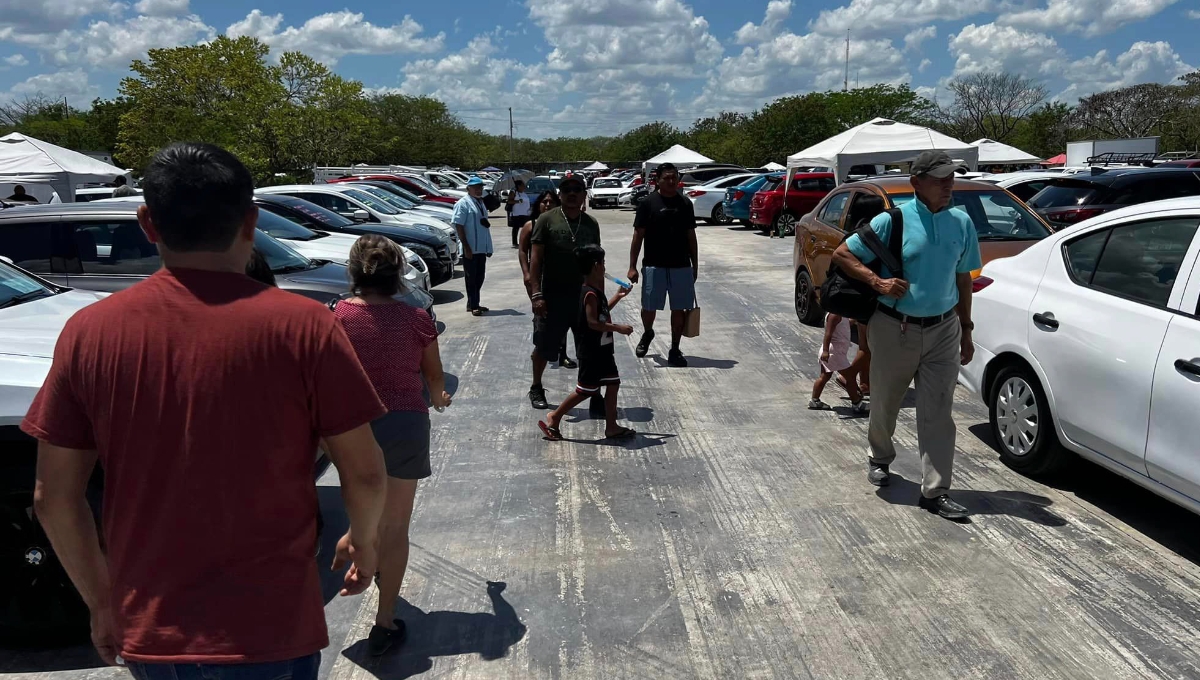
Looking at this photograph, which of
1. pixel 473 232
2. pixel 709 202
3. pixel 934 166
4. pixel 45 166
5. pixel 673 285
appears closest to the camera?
pixel 934 166

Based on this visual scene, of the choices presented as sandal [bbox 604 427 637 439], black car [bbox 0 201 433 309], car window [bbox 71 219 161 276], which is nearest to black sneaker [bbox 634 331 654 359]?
sandal [bbox 604 427 637 439]

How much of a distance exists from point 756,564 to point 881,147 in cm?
1571

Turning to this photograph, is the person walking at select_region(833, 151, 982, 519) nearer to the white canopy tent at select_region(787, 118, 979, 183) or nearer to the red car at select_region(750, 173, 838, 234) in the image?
the white canopy tent at select_region(787, 118, 979, 183)

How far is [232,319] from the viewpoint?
5.80 ft

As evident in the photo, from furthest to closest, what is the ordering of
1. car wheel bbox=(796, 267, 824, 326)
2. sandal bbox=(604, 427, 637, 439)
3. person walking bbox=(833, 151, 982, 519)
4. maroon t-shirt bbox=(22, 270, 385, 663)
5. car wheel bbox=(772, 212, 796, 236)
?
car wheel bbox=(772, 212, 796, 236) < car wheel bbox=(796, 267, 824, 326) < sandal bbox=(604, 427, 637, 439) < person walking bbox=(833, 151, 982, 519) < maroon t-shirt bbox=(22, 270, 385, 663)

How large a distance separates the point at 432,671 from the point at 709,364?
206 inches

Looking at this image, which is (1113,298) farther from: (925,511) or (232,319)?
(232,319)

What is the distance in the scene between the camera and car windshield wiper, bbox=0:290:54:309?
5035 millimetres

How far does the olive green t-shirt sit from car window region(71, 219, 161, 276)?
3.04 m

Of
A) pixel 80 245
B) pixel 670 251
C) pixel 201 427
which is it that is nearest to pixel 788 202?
pixel 670 251

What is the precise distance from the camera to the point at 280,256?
8.01 meters

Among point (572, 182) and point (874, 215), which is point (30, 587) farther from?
point (874, 215)

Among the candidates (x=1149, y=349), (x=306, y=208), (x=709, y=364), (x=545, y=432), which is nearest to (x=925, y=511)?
(x=1149, y=349)

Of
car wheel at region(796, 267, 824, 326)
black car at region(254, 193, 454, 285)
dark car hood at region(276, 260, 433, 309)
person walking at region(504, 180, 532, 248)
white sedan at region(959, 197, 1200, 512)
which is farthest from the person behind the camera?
person walking at region(504, 180, 532, 248)
